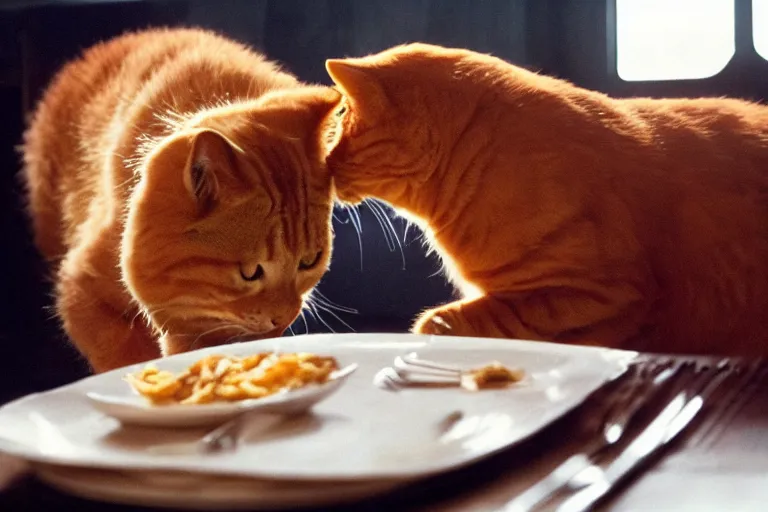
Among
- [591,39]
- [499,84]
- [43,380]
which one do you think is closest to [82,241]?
[43,380]

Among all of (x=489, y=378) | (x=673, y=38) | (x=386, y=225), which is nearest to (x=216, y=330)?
(x=386, y=225)

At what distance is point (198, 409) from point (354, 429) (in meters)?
0.10

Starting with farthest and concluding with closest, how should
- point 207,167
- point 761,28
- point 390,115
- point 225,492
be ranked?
point 761,28 < point 390,115 < point 207,167 < point 225,492

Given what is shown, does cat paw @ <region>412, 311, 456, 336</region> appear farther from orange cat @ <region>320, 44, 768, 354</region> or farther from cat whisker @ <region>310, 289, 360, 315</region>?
cat whisker @ <region>310, 289, 360, 315</region>

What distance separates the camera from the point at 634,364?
2.24ft

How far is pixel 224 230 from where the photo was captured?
1041 millimetres

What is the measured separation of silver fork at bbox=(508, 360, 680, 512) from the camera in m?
0.44

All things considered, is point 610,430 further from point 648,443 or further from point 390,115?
point 390,115

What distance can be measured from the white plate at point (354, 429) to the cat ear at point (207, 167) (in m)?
0.35

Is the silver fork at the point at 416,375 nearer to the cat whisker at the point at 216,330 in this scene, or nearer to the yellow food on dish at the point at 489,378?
the yellow food on dish at the point at 489,378

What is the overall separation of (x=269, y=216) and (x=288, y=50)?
552 mm

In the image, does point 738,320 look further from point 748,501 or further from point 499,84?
point 748,501

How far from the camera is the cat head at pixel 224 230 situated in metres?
1.04

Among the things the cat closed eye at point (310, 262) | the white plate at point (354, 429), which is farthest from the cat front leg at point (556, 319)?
the white plate at point (354, 429)
